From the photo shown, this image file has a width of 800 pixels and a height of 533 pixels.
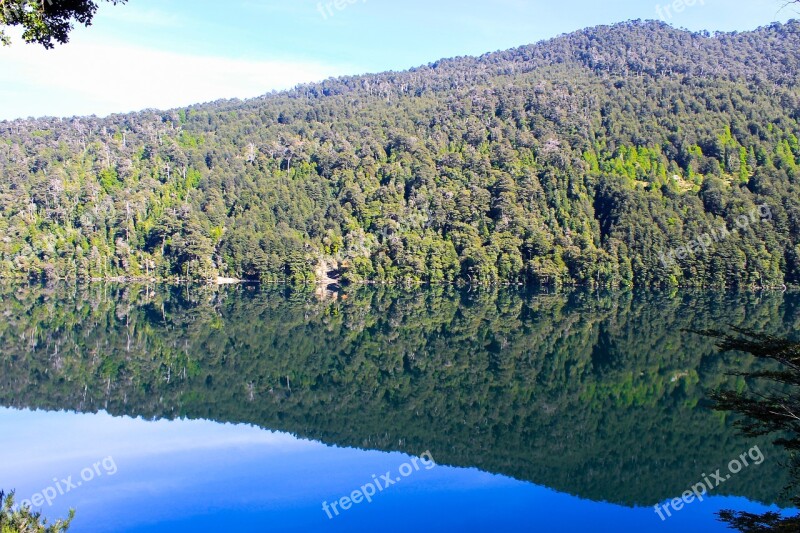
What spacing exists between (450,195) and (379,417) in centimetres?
10775

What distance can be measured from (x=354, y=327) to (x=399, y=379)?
78.6 feet

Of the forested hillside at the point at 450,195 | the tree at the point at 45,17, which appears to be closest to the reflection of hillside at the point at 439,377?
the tree at the point at 45,17

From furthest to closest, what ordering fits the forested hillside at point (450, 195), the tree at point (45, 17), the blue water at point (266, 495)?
the forested hillside at point (450, 195)
the blue water at point (266, 495)
the tree at point (45, 17)

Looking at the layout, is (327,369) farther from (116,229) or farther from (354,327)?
(116,229)

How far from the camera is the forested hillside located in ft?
414

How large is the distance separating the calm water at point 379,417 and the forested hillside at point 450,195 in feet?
150

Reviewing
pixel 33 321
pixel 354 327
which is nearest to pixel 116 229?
pixel 33 321

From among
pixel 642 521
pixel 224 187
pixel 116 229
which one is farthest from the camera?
pixel 224 187

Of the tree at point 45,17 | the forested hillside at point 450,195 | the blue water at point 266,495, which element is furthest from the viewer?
the forested hillside at point 450,195

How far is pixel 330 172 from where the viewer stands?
163750 millimetres

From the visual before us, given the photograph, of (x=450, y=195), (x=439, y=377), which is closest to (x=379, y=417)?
(x=439, y=377)

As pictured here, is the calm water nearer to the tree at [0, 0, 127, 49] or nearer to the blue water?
the blue water

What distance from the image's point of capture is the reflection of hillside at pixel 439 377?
1320 inches

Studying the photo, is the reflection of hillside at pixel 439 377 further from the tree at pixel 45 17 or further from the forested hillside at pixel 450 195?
the forested hillside at pixel 450 195
